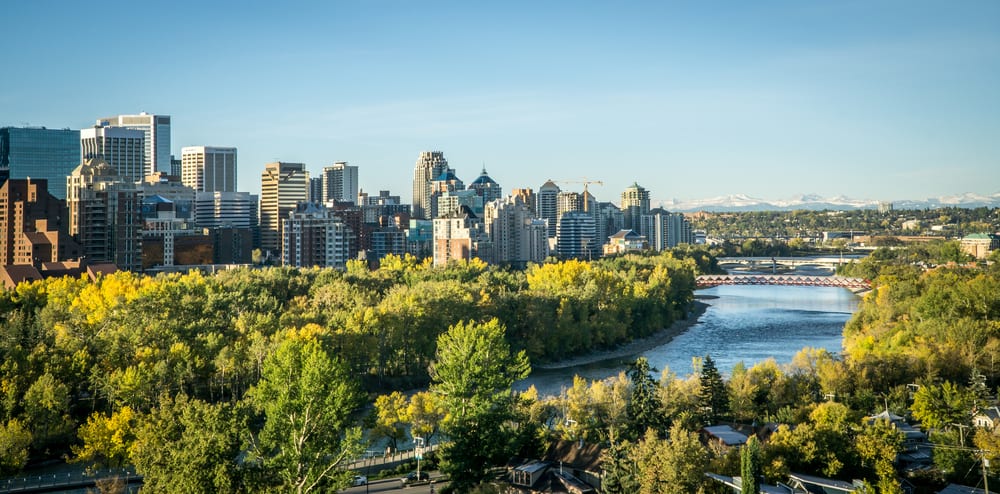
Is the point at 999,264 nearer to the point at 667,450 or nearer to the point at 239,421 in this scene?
the point at 667,450

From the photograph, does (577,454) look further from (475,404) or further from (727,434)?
(727,434)

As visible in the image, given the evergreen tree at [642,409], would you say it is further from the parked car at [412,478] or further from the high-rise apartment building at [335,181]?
the high-rise apartment building at [335,181]

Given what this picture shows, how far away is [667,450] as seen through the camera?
11.9m

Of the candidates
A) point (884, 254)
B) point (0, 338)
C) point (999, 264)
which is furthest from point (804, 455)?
point (884, 254)

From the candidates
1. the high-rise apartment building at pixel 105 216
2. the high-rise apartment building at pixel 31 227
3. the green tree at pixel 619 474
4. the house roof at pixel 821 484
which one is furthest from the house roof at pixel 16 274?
the house roof at pixel 821 484

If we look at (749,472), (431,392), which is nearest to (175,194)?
(431,392)

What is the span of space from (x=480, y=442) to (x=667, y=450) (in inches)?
107

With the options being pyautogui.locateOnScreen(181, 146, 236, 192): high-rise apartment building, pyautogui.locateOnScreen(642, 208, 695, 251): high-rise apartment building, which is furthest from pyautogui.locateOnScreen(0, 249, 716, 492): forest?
pyautogui.locateOnScreen(181, 146, 236, 192): high-rise apartment building

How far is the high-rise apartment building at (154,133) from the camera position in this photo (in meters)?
95.2

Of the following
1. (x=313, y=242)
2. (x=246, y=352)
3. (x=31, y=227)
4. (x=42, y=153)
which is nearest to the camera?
(x=246, y=352)

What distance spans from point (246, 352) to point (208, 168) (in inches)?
2648

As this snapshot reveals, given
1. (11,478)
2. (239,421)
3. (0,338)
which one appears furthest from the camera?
Answer: (0,338)

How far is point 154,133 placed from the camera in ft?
316

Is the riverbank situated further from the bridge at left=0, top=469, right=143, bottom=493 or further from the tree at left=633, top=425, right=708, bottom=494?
the tree at left=633, top=425, right=708, bottom=494
